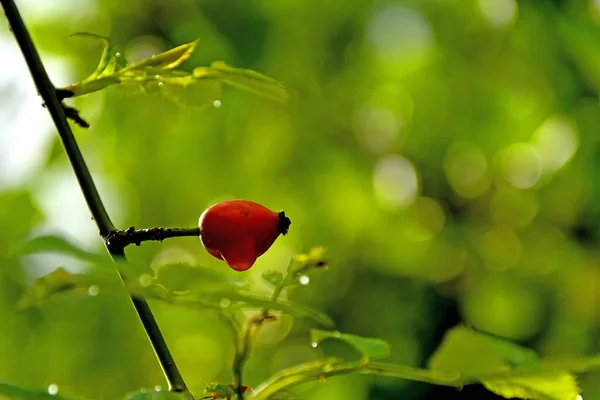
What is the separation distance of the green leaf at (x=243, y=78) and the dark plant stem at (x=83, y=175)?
118 millimetres

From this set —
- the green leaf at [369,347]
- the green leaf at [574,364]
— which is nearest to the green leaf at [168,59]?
the green leaf at [369,347]

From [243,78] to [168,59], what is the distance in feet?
0.20

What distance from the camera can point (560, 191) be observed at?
2400 millimetres

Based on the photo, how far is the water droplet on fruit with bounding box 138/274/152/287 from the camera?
445 mm

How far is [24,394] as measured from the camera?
15.3 inches

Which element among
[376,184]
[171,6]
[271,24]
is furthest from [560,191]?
[171,6]

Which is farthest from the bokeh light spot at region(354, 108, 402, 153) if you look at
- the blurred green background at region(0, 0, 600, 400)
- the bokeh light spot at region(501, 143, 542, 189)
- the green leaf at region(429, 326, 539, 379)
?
the green leaf at region(429, 326, 539, 379)

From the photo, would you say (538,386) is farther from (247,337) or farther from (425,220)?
(425,220)

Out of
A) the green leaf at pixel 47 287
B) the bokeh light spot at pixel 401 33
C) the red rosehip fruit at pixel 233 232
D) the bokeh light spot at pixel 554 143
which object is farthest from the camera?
the bokeh light spot at pixel 401 33

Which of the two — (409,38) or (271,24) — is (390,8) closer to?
(409,38)

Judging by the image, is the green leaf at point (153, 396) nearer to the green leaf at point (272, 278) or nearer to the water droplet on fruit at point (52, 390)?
the water droplet on fruit at point (52, 390)

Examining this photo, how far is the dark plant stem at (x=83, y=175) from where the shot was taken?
0.51 m

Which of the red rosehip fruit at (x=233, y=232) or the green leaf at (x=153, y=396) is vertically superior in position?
the red rosehip fruit at (x=233, y=232)

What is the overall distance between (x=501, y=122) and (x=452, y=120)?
5.9 inches
